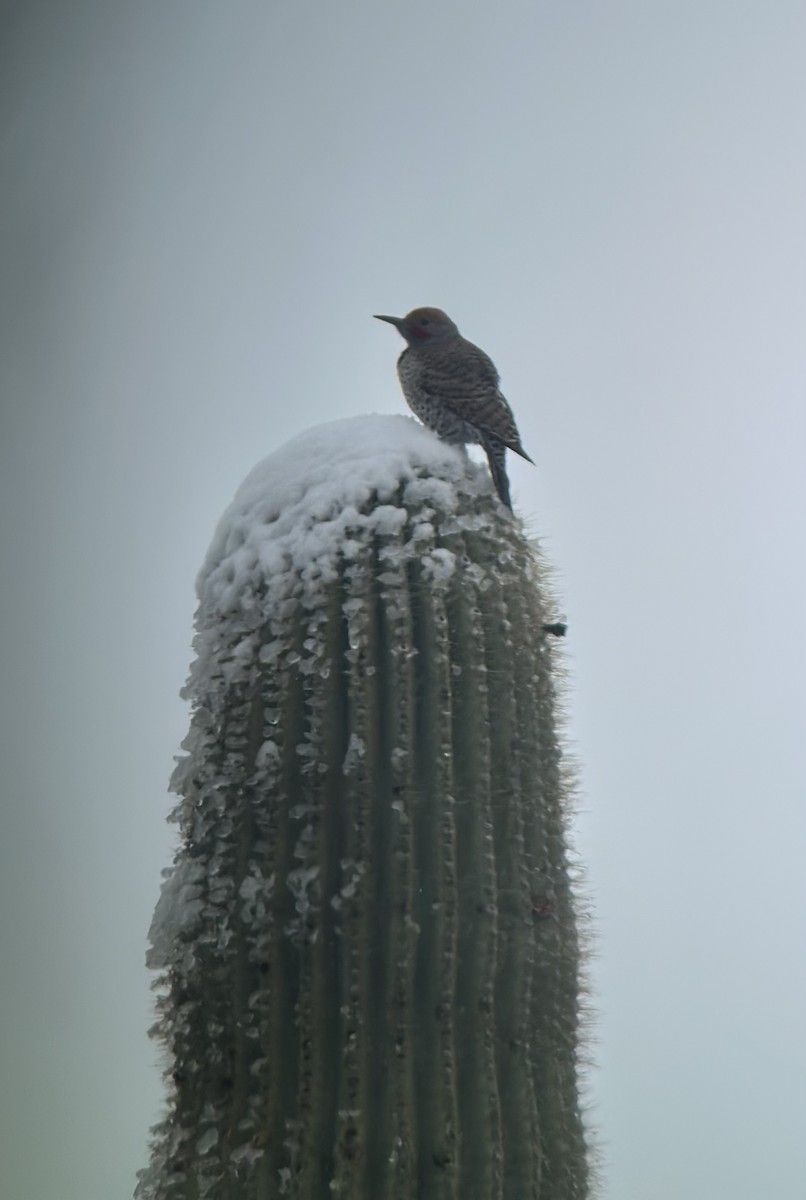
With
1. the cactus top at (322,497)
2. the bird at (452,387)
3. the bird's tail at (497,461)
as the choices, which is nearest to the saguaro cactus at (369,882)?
the cactus top at (322,497)

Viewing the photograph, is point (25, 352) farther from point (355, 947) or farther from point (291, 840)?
point (355, 947)

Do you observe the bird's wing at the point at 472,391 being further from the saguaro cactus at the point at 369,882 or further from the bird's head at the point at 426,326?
the saguaro cactus at the point at 369,882

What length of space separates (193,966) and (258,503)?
2.48ft

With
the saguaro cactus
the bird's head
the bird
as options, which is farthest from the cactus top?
the bird's head

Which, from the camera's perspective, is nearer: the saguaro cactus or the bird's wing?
the saguaro cactus

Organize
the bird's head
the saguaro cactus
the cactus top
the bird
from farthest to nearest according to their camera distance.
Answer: the bird's head
the bird
the cactus top
the saguaro cactus

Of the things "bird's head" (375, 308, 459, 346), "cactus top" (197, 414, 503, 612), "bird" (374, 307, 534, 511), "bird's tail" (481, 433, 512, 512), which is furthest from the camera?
"bird's head" (375, 308, 459, 346)

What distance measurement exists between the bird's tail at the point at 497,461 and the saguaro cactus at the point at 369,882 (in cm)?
29

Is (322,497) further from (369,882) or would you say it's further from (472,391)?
(472,391)

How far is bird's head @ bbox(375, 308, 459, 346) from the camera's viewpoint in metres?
2.38

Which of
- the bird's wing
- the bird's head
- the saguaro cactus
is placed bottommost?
the saguaro cactus

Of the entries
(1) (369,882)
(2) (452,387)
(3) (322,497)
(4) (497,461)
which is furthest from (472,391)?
(1) (369,882)

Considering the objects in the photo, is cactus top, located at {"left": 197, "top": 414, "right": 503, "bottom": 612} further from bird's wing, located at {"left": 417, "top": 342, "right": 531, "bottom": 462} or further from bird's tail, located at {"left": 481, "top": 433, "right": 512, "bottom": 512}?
bird's wing, located at {"left": 417, "top": 342, "right": 531, "bottom": 462}

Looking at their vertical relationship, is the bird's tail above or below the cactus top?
above
